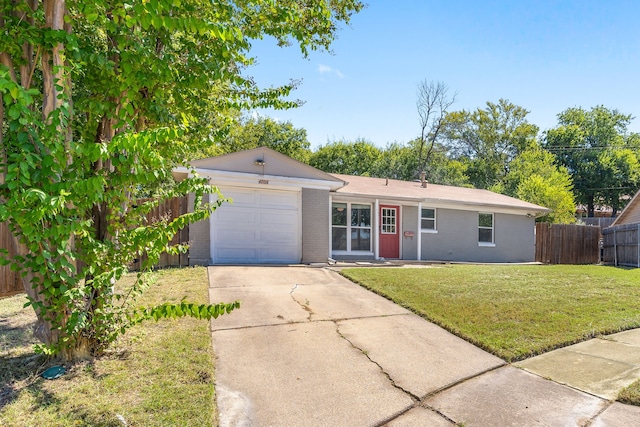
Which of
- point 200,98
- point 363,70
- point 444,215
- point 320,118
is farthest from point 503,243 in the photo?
point 200,98

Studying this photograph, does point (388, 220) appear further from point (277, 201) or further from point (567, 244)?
point (567, 244)

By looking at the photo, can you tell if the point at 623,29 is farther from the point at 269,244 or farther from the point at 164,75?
the point at 164,75

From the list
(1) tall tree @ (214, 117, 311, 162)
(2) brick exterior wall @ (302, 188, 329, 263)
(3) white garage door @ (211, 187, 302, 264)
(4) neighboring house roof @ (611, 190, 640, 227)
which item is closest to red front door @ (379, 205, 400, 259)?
(2) brick exterior wall @ (302, 188, 329, 263)

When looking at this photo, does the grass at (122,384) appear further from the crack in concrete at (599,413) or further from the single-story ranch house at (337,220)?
the single-story ranch house at (337,220)

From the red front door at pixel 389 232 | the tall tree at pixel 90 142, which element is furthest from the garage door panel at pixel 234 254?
the tall tree at pixel 90 142

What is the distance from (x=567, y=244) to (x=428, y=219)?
8.21 meters

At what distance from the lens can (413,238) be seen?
1389 cm

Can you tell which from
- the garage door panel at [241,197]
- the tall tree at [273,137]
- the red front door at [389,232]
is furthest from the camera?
the tall tree at [273,137]

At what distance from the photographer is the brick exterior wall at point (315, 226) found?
11.0m

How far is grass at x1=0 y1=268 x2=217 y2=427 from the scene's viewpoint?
2.68m

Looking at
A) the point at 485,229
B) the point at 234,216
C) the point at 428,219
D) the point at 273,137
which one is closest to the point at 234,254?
the point at 234,216

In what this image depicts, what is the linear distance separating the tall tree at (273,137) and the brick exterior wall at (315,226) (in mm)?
16113

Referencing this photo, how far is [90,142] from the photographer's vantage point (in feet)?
11.1

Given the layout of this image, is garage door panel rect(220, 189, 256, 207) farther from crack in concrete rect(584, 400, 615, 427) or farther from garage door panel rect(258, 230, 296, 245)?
crack in concrete rect(584, 400, 615, 427)
